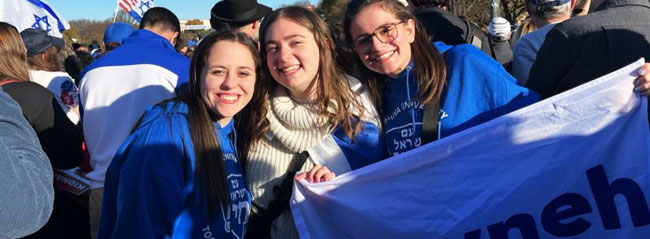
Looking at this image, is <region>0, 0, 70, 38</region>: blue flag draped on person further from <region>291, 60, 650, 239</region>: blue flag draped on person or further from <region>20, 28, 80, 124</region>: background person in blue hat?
<region>291, 60, 650, 239</region>: blue flag draped on person

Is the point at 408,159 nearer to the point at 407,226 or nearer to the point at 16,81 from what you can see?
the point at 407,226

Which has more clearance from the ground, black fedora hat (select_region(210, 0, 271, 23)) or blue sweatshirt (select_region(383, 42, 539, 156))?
black fedora hat (select_region(210, 0, 271, 23))

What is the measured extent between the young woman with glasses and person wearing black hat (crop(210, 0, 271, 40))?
1.62 meters

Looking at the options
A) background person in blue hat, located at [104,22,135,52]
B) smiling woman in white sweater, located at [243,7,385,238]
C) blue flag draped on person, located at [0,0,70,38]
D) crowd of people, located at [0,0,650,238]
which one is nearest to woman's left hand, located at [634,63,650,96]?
crowd of people, located at [0,0,650,238]

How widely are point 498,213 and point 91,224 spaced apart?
8.47ft

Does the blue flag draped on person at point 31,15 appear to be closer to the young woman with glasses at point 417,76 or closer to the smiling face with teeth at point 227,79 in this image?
the smiling face with teeth at point 227,79

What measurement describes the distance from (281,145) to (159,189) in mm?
739

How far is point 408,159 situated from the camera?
2363mm

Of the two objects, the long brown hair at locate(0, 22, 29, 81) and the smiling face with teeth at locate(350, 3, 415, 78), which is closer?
the smiling face with teeth at locate(350, 3, 415, 78)

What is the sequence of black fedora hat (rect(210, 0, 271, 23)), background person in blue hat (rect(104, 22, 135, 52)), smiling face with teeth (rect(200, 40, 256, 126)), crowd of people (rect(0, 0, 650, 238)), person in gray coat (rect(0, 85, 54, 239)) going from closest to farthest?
person in gray coat (rect(0, 85, 54, 239)), crowd of people (rect(0, 0, 650, 238)), smiling face with teeth (rect(200, 40, 256, 126)), black fedora hat (rect(210, 0, 271, 23)), background person in blue hat (rect(104, 22, 135, 52))

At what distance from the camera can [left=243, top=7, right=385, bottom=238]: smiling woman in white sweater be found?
102 inches

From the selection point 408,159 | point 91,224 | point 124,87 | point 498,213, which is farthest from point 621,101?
point 91,224

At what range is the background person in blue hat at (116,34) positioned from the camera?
6.93 m

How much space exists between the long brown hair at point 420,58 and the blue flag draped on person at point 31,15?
5121 millimetres
